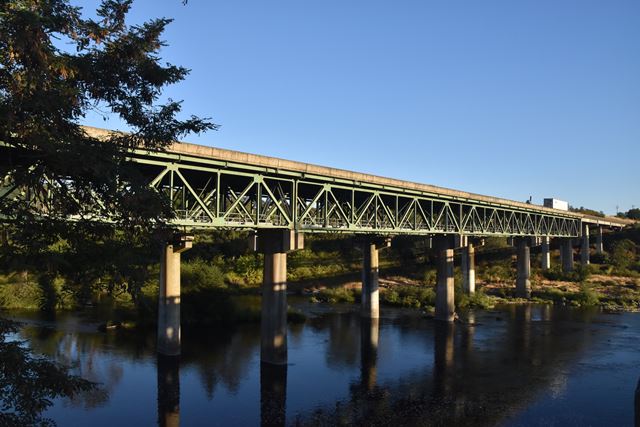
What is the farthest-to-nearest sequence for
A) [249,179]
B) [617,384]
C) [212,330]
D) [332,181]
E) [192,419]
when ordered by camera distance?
1. [212,330]
2. [332,181]
3. [249,179]
4. [617,384]
5. [192,419]

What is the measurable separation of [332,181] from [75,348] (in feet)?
62.7

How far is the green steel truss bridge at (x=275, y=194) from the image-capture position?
84.0 feet

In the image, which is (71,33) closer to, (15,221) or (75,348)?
(15,221)

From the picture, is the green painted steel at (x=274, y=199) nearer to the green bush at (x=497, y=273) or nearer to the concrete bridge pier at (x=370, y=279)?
the concrete bridge pier at (x=370, y=279)

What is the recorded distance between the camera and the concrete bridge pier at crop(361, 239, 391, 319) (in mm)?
49250

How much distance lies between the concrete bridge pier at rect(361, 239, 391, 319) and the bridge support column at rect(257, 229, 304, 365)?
1892 cm

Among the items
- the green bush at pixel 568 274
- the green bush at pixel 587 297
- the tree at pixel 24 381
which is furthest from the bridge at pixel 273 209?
the green bush at pixel 568 274

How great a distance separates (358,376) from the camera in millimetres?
30312

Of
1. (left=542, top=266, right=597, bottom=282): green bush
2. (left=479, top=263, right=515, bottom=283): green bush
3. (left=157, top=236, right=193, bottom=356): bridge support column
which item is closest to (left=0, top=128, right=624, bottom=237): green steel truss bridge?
(left=157, top=236, right=193, bottom=356): bridge support column

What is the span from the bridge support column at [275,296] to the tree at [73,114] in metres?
19.5

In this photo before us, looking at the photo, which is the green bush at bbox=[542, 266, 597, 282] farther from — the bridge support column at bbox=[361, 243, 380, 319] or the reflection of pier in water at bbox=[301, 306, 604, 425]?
the bridge support column at bbox=[361, 243, 380, 319]

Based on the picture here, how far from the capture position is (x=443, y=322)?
4831cm

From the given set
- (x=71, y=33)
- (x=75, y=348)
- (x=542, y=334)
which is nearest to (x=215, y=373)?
(x=75, y=348)

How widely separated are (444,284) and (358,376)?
21.3 meters
